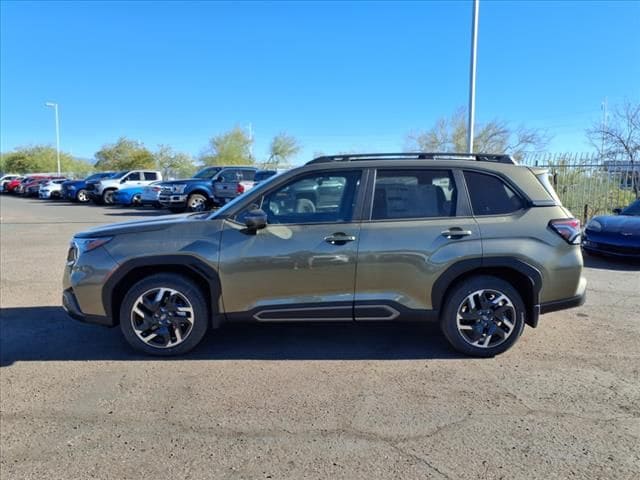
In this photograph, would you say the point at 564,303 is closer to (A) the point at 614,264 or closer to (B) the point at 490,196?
(B) the point at 490,196

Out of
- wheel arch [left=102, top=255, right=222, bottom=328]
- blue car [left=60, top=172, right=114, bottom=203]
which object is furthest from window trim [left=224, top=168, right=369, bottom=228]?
blue car [left=60, top=172, right=114, bottom=203]

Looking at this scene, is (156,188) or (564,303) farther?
(156,188)

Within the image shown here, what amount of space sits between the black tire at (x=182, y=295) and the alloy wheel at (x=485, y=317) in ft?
7.58

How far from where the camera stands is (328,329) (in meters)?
5.11

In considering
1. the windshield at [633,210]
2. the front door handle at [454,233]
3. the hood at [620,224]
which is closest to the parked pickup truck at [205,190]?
the hood at [620,224]

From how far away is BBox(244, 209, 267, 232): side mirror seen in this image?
409cm

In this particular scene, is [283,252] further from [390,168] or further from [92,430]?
[92,430]

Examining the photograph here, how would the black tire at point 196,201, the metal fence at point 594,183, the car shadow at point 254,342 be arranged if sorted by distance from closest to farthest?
the car shadow at point 254,342, the metal fence at point 594,183, the black tire at point 196,201

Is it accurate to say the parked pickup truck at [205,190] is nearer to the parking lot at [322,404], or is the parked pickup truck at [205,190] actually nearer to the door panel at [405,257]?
the parking lot at [322,404]

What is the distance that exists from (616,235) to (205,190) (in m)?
13.9

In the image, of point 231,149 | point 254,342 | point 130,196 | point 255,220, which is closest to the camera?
point 255,220

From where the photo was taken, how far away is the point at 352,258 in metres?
4.16

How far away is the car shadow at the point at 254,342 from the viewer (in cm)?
442

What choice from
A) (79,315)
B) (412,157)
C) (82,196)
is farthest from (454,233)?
(82,196)
